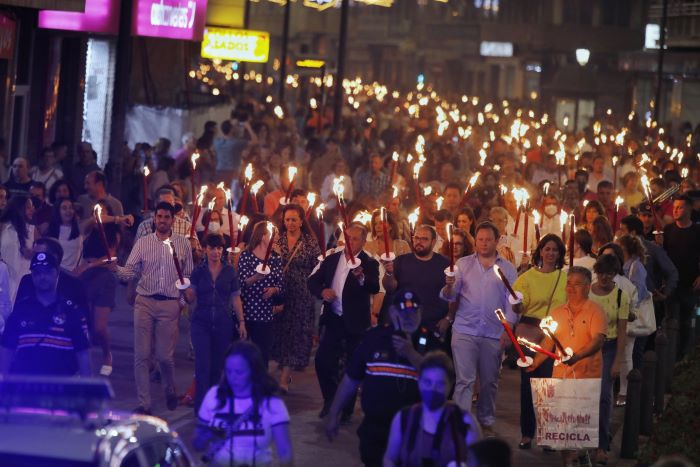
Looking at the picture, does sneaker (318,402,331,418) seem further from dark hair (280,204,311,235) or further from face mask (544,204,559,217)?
face mask (544,204,559,217)

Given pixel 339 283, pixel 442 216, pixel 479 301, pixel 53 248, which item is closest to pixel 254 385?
pixel 53 248

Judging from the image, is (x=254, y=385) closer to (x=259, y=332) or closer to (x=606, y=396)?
(x=606, y=396)

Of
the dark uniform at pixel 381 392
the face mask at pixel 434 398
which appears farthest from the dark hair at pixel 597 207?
the face mask at pixel 434 398

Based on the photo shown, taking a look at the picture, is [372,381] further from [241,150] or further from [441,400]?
[241,150]

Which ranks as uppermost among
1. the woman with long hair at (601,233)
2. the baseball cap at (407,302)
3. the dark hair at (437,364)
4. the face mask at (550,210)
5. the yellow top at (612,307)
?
the face mask at (550,210)

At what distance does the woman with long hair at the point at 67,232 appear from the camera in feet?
45.3

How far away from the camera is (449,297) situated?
12328 millimetres

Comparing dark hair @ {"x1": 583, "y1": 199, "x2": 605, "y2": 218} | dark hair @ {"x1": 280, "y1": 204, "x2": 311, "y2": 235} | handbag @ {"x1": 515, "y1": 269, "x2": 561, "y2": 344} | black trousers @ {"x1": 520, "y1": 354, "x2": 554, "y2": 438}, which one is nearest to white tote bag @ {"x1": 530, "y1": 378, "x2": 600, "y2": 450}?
black trousers @ {"x1": 520, "y1": 354, "x2": 554, "y2": 438}

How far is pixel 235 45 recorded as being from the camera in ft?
120

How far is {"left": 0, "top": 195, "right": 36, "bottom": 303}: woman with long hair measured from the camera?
13281 millimetres

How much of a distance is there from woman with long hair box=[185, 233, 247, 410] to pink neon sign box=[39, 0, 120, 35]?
10.5m

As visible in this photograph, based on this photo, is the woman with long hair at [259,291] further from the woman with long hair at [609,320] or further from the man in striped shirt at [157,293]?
the woman with long hair at [609,320]

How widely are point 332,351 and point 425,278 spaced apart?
3.64ft

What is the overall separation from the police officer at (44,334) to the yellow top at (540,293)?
3.68 metres
